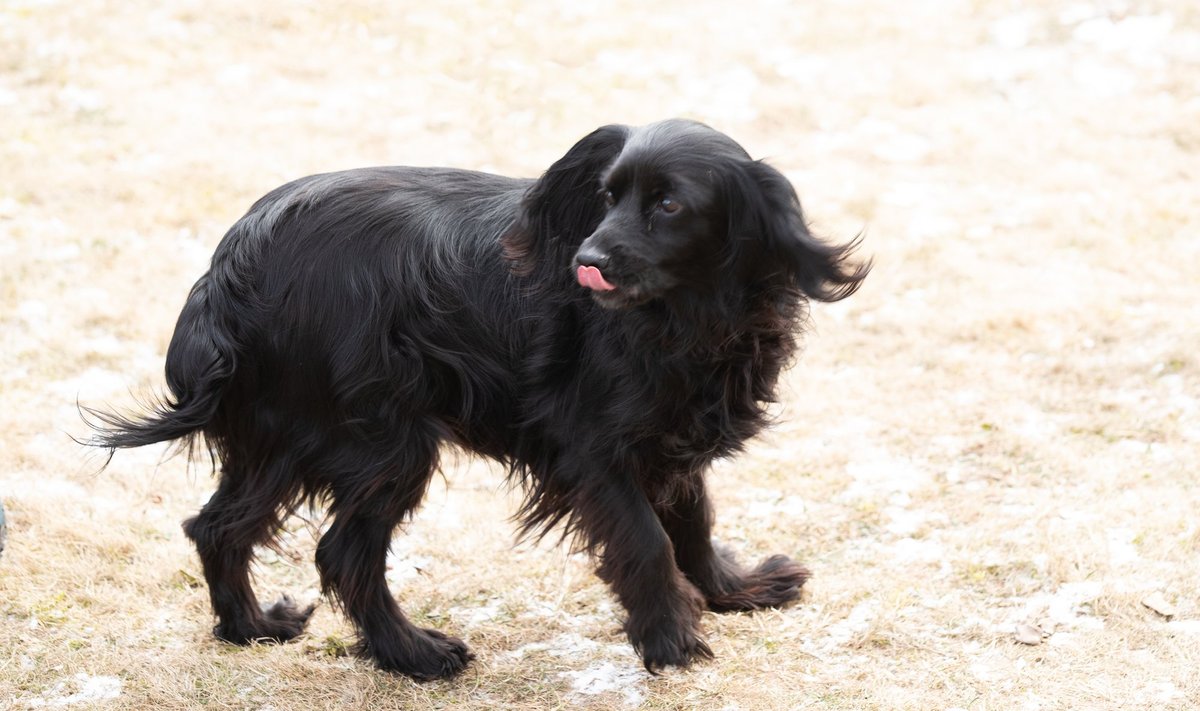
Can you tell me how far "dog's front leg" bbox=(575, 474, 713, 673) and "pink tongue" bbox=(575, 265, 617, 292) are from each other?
668mm

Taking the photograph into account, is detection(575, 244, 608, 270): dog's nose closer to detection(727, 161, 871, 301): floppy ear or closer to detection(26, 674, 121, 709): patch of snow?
detection(727, 161, 871, 301): floppy ear

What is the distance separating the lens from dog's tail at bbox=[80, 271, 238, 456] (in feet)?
11.4

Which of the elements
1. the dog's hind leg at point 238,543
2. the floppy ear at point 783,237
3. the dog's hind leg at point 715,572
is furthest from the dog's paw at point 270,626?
the floppy ear at point 783,237

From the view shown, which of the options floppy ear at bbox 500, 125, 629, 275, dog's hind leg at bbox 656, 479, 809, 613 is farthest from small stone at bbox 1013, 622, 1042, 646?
floppy ear at bbox 500, 125, 629, 275

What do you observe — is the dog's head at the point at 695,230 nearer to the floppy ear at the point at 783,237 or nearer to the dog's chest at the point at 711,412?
the floppy ear at the point at 783,237

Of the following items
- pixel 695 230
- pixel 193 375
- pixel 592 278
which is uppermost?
pixel 695 230

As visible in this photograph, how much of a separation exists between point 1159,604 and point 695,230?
81.1 inches

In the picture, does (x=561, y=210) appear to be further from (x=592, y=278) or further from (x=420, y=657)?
(x=420, y=657)

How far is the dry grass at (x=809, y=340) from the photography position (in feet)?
12.4

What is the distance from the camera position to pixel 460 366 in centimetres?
350

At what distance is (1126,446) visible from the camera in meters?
5.13

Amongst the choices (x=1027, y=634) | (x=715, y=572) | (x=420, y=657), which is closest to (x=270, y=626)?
(x=420, y=657)

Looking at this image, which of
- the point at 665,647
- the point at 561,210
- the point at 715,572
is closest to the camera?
the point at 561,210

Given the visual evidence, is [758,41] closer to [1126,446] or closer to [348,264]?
[1126,446]
